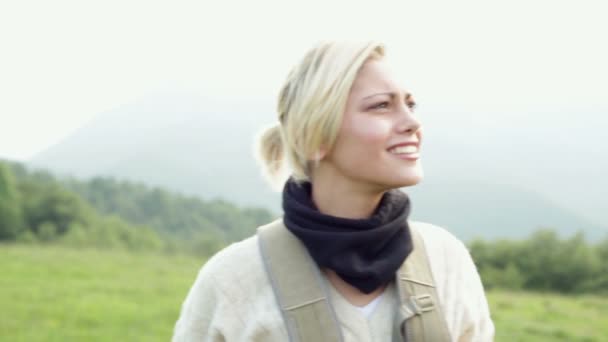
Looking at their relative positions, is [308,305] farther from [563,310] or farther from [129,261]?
[129,261]

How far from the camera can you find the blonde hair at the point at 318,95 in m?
2.17

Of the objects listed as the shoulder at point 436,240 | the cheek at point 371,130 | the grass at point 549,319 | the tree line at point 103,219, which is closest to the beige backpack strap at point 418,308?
the shoulder at point 436,240

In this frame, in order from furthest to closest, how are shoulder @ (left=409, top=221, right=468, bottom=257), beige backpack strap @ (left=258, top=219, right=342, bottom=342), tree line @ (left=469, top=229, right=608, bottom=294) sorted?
tree line @ (left=469, top=229, right=608, bottom=294), shoulder @ (left=409, top=221, right=468, bottom=257), beige backpack strap @ (left=258, top=219, right=342, bottom=342)

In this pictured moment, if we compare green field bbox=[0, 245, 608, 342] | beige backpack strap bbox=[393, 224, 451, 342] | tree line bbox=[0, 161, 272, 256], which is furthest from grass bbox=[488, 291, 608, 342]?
tree line bbox=[0, 161, 272, 256]

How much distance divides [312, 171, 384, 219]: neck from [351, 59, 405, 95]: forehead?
265 millimetres

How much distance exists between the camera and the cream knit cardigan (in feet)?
7.18

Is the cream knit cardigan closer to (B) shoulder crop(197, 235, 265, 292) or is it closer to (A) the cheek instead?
(B) shoulder crop(197, 235, 265, 292)

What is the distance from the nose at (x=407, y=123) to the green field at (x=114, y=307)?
7.58 meters

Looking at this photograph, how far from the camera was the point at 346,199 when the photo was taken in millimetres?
2295

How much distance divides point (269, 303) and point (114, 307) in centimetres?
923

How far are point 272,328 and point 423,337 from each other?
1.31 ft

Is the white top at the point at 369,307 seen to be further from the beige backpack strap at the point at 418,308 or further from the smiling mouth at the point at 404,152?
the smiling mouth at the point at 404,152

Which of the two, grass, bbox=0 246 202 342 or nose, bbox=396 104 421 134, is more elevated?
nose, bbox=396 104 421 134

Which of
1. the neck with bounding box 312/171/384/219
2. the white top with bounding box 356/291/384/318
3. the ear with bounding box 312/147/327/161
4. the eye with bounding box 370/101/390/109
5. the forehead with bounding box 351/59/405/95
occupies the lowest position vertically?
the white top with bounding box 356/291/384/318
